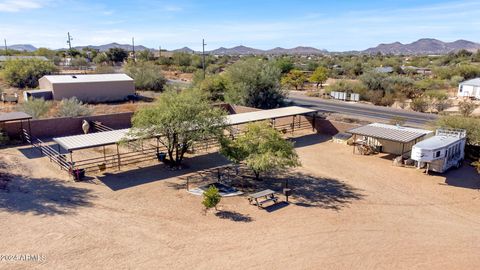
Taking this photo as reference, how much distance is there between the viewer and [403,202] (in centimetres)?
1856

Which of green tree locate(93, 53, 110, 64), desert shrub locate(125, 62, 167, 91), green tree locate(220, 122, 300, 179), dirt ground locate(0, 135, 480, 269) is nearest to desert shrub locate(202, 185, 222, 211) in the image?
dirt ground locate(0, 135, 480, 269)

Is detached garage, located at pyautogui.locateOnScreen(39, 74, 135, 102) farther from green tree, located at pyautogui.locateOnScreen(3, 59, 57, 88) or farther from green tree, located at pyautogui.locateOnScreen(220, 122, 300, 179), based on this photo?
green tree, located at pyautogui.locateOnScreen(220, 122, 300, 179)

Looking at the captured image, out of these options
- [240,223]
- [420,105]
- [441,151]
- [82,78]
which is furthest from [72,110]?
[420,105]

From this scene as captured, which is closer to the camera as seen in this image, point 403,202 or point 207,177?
point 403,202

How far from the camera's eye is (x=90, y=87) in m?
44.8

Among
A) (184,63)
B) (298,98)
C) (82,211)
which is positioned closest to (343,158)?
(82,211)

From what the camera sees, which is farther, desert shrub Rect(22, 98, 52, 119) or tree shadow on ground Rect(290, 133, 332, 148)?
desert shrub Rect(22, 98, 52, 119)

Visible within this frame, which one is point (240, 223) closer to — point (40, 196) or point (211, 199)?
point (211, 199)

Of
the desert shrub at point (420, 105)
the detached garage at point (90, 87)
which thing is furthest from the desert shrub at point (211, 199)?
the desert shrub at point (420, 105)

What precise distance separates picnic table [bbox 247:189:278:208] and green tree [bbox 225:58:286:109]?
23.7m

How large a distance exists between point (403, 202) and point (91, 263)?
14.3 metres

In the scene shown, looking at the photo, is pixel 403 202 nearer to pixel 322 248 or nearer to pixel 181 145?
pixel 322 248

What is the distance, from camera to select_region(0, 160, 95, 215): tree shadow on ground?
55.2 ft

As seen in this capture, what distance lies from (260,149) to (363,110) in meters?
29.6
